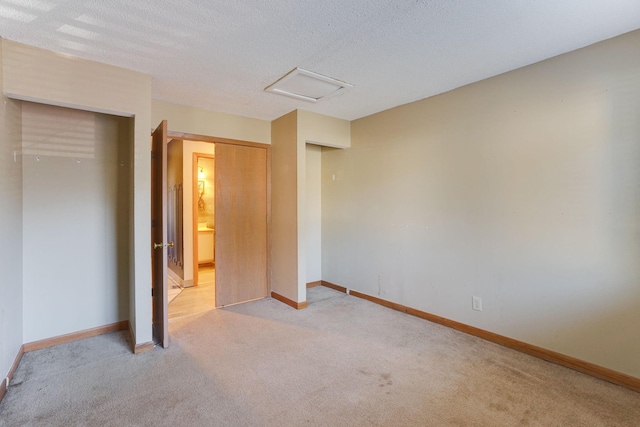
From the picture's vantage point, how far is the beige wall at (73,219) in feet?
8.71

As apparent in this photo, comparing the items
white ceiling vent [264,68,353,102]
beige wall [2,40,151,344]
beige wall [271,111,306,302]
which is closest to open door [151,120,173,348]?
beige wall [2,40,151,344]

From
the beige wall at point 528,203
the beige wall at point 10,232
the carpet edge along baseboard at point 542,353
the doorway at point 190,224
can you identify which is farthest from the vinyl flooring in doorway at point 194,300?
the carpet edge along baseboard at point 542,353

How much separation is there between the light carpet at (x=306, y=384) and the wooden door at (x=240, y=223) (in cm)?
90

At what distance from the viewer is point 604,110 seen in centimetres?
220

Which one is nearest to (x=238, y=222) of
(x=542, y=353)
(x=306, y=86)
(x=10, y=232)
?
(x=306, y=86)

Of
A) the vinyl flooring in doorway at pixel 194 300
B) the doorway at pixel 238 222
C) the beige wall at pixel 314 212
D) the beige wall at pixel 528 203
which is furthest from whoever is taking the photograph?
the beige wall at pixel 314 212

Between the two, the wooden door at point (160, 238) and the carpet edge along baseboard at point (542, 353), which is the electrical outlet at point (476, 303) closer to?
the carpet edge along baseboard at point (542, 353)

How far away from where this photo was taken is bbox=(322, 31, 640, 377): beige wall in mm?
2154

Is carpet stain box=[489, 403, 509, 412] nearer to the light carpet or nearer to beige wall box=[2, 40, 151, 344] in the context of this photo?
the light carpet

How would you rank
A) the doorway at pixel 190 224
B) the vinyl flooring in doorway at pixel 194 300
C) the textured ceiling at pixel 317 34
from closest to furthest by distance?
1. the textured ceiling at pixel 317 34
2. the vinyl flooring in doorway at pixel 194 300
3. the doorway at pixel 190 224

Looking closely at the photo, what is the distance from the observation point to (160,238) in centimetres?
274

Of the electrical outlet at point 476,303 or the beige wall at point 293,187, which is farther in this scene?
the beige wall at point 293,187

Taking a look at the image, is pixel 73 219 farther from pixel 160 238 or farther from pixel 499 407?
pixel 499 407

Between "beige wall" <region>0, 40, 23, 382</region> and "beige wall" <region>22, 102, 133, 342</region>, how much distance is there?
128 millimetres
